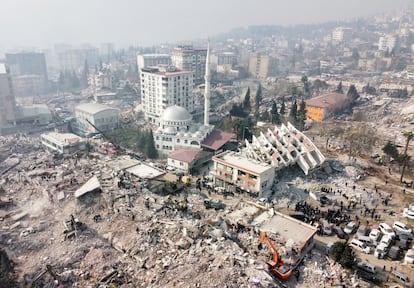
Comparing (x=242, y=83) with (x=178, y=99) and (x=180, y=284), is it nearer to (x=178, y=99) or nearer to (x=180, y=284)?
(x=178, y=99)

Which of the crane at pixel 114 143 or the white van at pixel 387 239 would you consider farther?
the crane at pixel 114 143

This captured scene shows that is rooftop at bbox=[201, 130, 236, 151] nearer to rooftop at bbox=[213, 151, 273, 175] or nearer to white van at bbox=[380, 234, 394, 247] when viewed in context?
rooftop at bbox=[213, 151, 273, 175]

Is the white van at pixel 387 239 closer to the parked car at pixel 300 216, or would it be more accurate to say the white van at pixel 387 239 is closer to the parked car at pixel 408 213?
the parked car at pixel 408 213

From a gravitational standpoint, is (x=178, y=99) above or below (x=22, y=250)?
above

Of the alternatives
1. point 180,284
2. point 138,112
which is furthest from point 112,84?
point 180,284

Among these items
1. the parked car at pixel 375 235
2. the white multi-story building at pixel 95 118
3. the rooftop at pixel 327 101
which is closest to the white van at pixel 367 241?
the parked car at pixel 375 235
